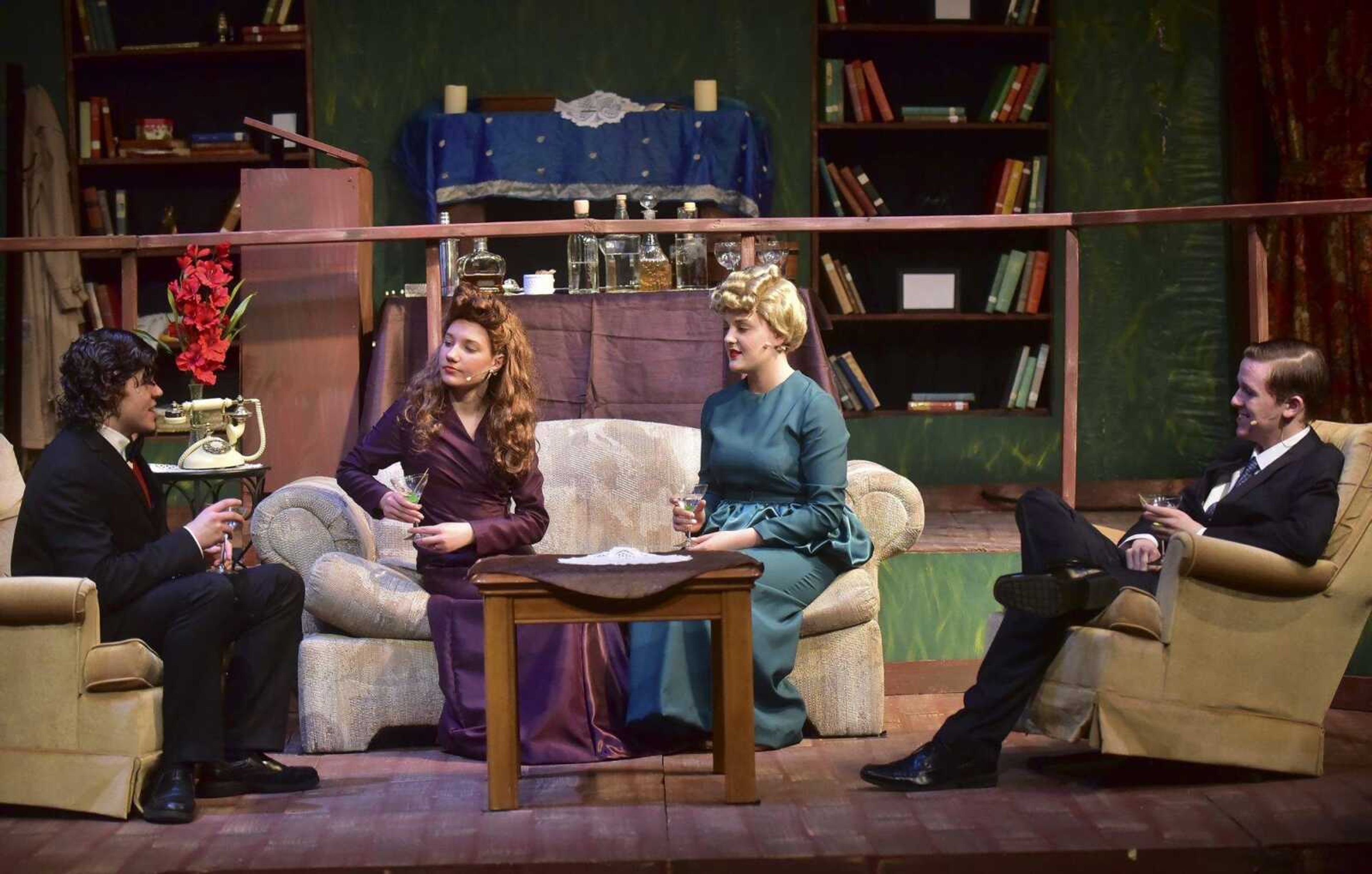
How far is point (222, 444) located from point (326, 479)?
52 cm

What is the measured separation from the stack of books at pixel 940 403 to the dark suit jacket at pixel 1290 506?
3552 millimetres

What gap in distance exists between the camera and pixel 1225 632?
3.53m

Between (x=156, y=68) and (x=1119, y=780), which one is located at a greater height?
(x=156, y=68)

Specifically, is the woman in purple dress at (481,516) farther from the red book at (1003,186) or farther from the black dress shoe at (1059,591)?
the red book at (1003,186)

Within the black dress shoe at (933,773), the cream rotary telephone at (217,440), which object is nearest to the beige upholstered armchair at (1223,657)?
the black dress shoe at (933,773)

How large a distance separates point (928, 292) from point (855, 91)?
97cm

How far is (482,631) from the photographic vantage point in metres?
3.83

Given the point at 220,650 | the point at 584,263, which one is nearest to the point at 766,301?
the point at 220,650

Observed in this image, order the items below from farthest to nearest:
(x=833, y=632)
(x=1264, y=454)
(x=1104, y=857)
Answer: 1. (x=833, y=632)
2. (x=1264, y=454)
3. (x=1104, y=857)

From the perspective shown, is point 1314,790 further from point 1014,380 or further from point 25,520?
point 1014,380

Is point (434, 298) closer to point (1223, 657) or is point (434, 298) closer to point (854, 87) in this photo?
point (1223, 657)

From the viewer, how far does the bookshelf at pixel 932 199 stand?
7344 millimetres

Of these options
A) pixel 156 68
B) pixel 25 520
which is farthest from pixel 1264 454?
pixel 156 68

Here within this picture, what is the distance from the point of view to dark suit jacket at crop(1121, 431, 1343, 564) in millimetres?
3500
